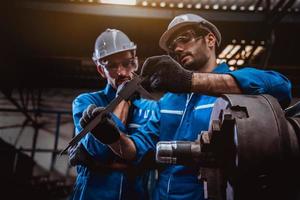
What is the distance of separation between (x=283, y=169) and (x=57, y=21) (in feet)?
14.8

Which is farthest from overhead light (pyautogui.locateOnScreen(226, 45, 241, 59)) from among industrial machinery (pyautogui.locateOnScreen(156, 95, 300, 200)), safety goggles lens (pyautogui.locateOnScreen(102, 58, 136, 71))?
industrial machinery (pyautogui.locateOnScreen(156, 95, 300, 200))

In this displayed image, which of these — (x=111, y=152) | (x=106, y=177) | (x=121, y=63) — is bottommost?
(x=106, y=177)

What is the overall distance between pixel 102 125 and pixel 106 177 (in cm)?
61

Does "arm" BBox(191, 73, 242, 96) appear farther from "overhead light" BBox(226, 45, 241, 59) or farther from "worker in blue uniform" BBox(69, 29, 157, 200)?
"overhead light" BBox(226, 45, 241, 59)

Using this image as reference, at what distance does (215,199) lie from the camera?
0.90m

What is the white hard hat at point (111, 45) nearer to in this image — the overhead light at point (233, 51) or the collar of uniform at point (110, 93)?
the collar of uniform at point (110, 93)

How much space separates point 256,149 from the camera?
0.78 m

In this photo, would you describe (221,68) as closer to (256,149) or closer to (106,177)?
(106,177)

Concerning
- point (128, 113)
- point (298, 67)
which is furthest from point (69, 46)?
point (298, 67)

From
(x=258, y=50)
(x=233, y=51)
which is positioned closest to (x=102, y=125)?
(x=233, y=51)

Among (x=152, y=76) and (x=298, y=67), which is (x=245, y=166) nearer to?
(x=152, y=76)

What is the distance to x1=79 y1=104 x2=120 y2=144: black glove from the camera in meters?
1.32

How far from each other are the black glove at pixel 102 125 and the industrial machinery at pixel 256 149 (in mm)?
575

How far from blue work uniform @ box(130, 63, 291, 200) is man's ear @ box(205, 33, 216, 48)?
18 centimetres
